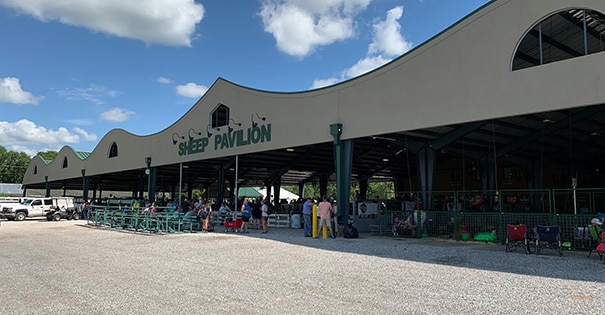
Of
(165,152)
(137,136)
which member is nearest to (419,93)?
(165,152)

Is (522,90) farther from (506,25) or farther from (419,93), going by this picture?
(419,93)

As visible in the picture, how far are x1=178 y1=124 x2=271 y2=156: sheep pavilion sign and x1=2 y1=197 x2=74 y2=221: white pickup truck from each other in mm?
11262

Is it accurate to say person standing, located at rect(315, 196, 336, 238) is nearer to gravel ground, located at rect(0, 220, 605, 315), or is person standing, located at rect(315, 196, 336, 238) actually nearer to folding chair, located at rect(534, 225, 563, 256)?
gravel ground, located at rect(0, 220, 605, 315)

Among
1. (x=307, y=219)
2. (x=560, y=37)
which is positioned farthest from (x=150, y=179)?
(x=560, y=37)

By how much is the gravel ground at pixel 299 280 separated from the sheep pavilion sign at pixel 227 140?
353 inches

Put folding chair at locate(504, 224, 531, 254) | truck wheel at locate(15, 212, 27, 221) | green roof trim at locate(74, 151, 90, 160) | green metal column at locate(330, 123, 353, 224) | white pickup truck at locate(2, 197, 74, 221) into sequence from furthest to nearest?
1. green roof trim at locate(74, 151, 90, 160)
2. truck wheel at locate(15, 212, 27, 221)
3. white pickup truck at locate(2, 197, 74, 221)
4. green metal column at locate(330, 123, 353, 224)
5. folding chair at locate(504, 224, 531, 254)

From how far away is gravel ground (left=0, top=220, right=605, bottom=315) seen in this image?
636 centimetres

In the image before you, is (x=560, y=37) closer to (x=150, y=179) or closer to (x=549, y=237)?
(x=549, y=237)

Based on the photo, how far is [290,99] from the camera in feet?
67.7

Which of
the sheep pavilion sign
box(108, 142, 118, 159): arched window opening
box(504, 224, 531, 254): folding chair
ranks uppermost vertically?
box(108, 142, 118, 159): arched window opening

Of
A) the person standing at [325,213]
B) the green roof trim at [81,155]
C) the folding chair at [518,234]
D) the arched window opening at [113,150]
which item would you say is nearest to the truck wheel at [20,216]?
the arched window opening at [113,150]

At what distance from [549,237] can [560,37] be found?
657 centimetres

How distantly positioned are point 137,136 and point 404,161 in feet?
64.7

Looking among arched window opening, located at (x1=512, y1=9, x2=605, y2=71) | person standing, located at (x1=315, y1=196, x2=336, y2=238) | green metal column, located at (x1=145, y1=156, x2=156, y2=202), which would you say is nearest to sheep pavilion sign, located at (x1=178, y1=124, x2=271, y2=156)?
green metal column, located at (x1=145, y1=156, x2=156, y2=202)
